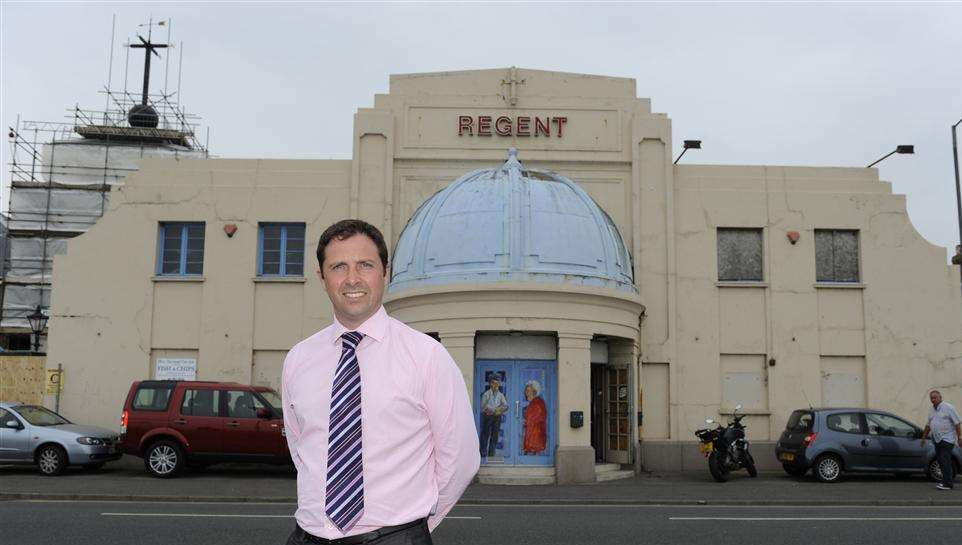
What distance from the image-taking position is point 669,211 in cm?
2069

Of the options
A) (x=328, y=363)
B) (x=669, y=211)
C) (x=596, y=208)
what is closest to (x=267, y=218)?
(x=596, y=208)

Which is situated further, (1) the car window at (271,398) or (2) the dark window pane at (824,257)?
(2) the dark window pane at (824,257)

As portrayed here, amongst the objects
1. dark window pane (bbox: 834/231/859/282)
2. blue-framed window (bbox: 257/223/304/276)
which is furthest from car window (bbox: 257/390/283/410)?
dark window pane (bbox: 834/231/859/282)

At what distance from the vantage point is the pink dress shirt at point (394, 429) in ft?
10.5

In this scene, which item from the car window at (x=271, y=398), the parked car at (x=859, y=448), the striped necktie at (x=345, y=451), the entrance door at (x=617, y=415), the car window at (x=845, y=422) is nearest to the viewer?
the striped necktie at (x=345, y=451)

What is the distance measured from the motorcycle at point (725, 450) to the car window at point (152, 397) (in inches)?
415

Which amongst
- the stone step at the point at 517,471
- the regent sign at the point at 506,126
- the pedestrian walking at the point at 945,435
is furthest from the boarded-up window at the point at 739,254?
the stone step at the point at 517,471

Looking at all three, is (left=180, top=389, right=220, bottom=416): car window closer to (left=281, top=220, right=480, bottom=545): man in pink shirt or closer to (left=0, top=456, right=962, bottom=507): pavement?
(left=0, top=456, right=962, bottom=507): pavement

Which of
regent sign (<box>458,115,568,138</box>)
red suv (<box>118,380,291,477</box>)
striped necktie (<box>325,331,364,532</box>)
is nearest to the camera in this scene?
striped necktie (<box>325,331,364,532</box>)

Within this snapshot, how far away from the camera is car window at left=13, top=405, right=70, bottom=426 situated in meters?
17.5

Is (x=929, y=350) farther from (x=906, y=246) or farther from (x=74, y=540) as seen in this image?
(x=74, y=540)

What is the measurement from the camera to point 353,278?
11.1ft

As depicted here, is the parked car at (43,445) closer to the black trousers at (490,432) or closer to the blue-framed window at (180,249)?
the blue-framed window at (180,249)

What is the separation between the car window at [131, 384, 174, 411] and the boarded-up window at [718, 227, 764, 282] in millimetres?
12528
